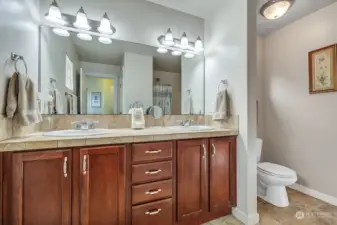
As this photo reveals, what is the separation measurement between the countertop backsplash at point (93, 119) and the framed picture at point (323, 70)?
1220 millimetres

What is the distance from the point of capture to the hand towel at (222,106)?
1.95 metres

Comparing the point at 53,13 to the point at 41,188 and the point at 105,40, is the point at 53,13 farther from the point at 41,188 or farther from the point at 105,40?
the point at 41,188

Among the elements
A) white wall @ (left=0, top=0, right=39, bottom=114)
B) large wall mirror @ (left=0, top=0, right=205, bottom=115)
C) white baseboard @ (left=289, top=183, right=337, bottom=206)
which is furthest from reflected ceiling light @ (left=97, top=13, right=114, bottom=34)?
white baseboard @ (left=289, top=183, right=337, bottom=206)

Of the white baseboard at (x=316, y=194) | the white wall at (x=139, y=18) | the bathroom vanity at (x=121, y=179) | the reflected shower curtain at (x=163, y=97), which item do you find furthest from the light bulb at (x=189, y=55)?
the white baseboard at (x=316, y=194)

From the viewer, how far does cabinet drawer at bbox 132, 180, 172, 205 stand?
1403 mm

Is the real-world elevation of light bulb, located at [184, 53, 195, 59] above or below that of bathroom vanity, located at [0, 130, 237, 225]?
above

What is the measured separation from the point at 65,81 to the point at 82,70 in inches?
7.9

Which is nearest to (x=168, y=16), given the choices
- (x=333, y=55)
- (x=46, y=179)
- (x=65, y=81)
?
(x=65, y=81)

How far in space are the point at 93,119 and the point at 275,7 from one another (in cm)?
209

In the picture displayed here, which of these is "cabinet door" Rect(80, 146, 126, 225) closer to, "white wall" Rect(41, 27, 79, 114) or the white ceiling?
"white wall" Rect(41, 27, 79, 114)

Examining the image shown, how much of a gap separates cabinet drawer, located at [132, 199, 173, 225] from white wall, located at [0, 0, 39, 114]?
1150 millimetres

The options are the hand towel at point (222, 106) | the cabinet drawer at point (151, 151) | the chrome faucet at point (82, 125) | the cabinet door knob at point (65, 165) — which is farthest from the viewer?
the hand towel at point (222, 106)

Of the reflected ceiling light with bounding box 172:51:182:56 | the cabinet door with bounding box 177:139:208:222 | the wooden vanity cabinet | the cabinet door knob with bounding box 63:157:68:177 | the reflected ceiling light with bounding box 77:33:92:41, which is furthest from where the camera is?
the reflected ceiling light with bounding box 172:51:182:56

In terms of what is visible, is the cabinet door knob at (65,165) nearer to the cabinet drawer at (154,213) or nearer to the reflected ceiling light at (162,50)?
the cabinet drawer at (154,213)
